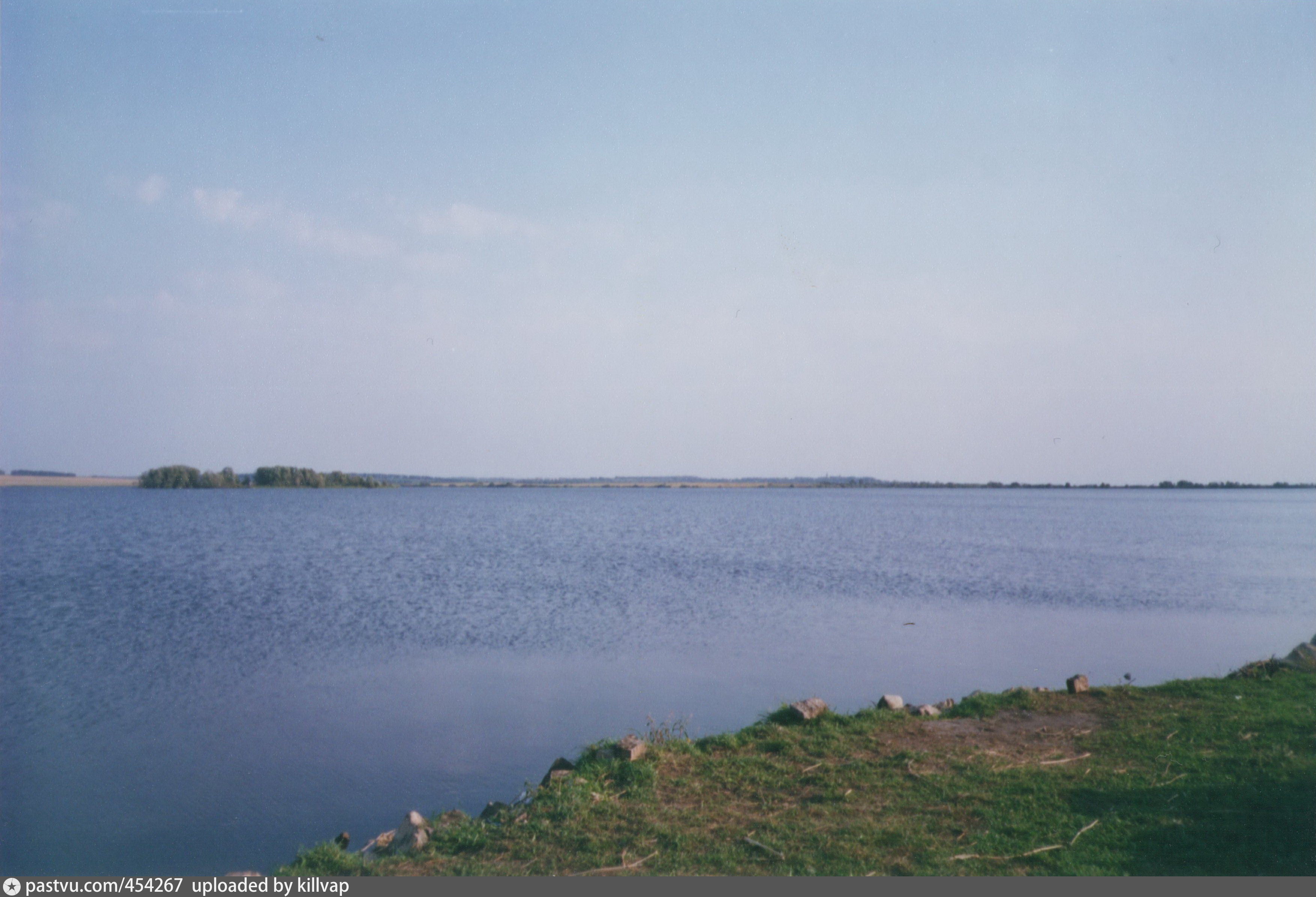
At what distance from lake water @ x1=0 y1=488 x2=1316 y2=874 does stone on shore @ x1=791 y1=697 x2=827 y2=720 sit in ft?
6.03

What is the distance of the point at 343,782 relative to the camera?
1078cm

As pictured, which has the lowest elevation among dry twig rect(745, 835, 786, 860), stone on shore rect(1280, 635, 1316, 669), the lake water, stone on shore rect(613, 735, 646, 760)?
the lake water

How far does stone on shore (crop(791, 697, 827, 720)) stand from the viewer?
1120 cm

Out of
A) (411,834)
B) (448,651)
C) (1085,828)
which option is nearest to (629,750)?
(411,834)

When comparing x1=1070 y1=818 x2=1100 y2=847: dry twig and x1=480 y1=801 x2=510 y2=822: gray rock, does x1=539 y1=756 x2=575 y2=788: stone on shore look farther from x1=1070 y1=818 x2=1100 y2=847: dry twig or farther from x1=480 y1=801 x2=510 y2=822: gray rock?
x1=1070 y1=818 x2=1100 y2=847: dry twig

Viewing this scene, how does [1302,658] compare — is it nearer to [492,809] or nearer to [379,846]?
[492,809]

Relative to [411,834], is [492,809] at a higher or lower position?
lower

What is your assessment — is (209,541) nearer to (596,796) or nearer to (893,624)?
(893,624)

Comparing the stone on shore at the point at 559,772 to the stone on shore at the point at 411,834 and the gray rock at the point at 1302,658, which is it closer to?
the stone on shore at the point at 411,834

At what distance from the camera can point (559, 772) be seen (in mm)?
9211

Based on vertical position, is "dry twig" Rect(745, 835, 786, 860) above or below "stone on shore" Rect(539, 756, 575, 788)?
above

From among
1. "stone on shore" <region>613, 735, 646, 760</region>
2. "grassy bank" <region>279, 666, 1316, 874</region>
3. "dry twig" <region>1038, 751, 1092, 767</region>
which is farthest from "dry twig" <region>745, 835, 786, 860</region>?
"dry twig" <region>1038, 751, 1092, 767</region>

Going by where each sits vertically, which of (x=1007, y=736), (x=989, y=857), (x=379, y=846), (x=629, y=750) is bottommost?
(x=379, y=846)

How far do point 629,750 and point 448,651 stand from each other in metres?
10.1
